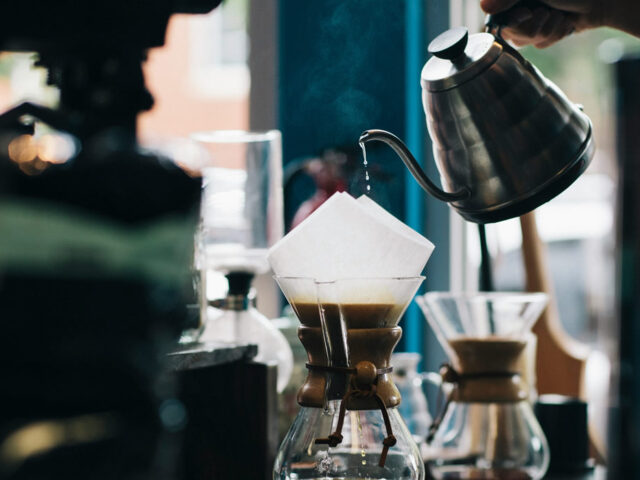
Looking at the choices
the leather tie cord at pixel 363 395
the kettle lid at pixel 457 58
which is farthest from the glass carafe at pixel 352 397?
the kettle lid at pixel 457 58

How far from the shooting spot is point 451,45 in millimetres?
986

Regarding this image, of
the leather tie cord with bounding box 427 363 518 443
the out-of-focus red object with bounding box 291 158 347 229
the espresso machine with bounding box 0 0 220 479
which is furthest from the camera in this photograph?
the out-of-focus red object with bounding box 291 158 347 229

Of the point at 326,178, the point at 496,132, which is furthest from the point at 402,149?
the point at 326,178

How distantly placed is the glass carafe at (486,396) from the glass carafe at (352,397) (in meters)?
0.37

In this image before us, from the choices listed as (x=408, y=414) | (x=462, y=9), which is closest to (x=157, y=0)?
(x=408, y=414)

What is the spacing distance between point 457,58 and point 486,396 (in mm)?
462

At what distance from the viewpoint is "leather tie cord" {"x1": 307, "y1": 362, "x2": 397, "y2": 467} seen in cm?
81

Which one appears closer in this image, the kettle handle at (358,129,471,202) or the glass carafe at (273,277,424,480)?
the glass carafe at (273,277,424,480)

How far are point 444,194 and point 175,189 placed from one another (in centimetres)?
50

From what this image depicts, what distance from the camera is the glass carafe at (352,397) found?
83cm

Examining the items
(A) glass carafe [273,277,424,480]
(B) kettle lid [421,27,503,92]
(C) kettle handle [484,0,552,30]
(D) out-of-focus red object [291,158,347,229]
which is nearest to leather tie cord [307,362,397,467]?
(A) glass carafe [273,277,424,480]

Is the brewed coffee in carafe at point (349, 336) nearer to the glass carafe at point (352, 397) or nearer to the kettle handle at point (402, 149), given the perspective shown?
the glass carafe at point (352, 397)

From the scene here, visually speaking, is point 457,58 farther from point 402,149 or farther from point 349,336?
point 349,336

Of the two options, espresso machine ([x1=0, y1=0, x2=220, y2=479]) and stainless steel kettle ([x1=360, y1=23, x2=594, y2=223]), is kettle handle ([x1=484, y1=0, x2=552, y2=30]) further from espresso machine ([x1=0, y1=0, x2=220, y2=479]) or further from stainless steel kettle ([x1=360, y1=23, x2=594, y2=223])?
espresso machine ([x1=0, y1=0, x2=220, y2=479])
